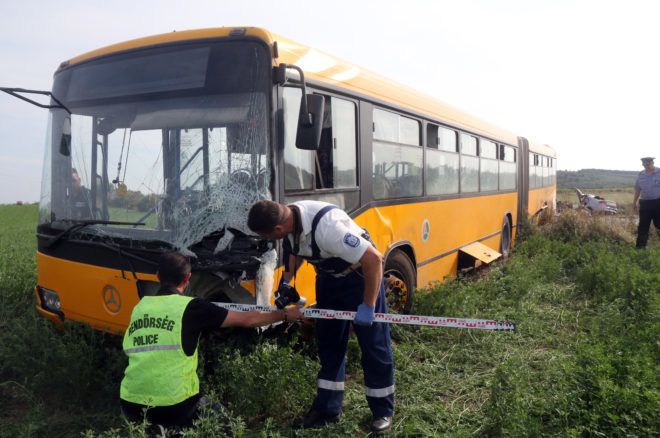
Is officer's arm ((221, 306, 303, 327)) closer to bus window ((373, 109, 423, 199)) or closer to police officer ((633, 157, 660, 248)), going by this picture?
bus window ((373, 109, 423, 199))

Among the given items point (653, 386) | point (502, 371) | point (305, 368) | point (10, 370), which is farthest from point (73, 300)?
point (653, 386)

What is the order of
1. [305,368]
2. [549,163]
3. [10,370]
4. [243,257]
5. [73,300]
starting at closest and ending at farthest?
[243,257] → [305,368] → [73,300] → [10,370] → [549,163]

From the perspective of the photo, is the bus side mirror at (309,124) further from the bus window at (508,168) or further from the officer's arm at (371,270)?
the bus window at (508,168)

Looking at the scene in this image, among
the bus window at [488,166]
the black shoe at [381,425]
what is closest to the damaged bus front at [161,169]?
the black shoe at [381,425]

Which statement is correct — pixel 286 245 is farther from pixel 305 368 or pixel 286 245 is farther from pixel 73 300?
pixel 73 300

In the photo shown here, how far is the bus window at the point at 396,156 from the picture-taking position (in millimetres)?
5586

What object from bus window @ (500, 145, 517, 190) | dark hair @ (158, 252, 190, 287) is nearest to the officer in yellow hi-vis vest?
dark hair @ (158, 252, 190, 287)

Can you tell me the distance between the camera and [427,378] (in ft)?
15.3

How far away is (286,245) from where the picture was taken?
12.6 ft

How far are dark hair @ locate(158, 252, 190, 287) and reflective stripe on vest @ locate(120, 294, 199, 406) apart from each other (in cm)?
12

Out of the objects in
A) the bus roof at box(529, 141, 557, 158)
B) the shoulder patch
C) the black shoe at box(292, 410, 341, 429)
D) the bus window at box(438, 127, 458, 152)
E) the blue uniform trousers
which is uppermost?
the bus roof at box(529, 141, 557, 158)

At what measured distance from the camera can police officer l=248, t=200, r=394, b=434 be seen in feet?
10.9

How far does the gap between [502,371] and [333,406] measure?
129 cm

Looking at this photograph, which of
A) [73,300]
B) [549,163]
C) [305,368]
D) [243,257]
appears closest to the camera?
[243,257]
